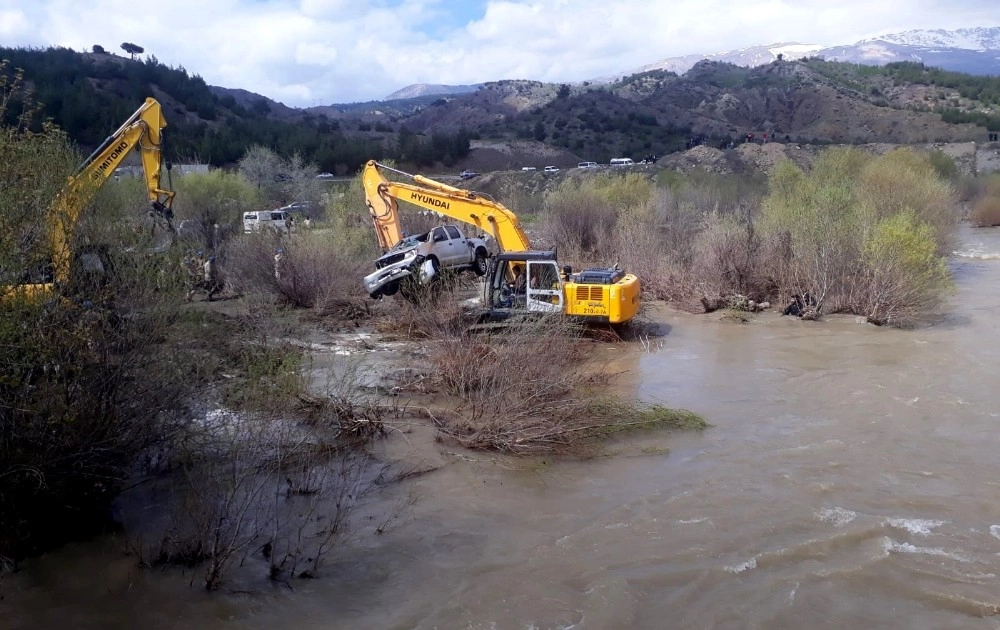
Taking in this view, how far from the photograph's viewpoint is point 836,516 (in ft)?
25.7

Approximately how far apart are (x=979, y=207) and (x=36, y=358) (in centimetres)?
3947

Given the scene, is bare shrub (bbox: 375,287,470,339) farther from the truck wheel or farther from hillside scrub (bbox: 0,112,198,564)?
hillside scrub (bbox: 0,112,198,564)

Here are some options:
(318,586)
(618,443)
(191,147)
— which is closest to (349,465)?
Result: (318,586)

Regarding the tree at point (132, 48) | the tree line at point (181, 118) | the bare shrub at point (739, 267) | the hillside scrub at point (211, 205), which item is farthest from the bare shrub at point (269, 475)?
the tree at point (132, 48)

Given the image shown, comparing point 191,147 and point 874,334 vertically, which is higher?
point 191,147

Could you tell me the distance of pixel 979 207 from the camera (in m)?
35.8

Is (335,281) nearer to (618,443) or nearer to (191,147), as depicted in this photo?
(618,443)

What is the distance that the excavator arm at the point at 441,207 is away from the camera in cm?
1648

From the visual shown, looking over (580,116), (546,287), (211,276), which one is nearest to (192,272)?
(546,287)

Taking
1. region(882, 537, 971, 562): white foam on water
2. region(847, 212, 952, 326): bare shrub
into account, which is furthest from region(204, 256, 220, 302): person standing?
region(882, 537, 971, 562): white foam on water

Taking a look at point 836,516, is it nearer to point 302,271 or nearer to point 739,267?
point 739,267

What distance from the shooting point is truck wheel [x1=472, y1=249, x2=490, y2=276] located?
701 inches

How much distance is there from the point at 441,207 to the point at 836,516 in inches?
445

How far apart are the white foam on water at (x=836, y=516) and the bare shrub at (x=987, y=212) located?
3375cm
